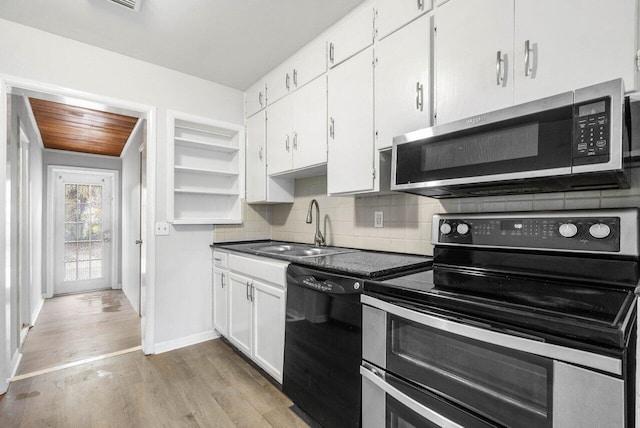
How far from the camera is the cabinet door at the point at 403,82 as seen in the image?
5.07 feet

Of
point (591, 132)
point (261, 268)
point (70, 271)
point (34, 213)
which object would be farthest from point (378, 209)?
point (70, 271)

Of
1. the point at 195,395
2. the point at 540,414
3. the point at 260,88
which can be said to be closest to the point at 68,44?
the point at 260,88

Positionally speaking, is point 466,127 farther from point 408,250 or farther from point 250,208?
point 250,208

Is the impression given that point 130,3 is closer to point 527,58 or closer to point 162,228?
point 162,228

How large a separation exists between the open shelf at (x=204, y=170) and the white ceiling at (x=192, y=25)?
586 mm

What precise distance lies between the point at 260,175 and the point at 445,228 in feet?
5.98

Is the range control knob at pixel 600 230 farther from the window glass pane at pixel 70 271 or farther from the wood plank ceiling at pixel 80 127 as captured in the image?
the window glass pane at pixel 70 271

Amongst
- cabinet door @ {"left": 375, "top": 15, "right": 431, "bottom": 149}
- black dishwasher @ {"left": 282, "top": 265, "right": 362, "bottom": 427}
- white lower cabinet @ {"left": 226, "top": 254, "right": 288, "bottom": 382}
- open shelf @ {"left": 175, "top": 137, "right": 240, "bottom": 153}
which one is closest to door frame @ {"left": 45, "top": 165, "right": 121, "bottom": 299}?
open shelf @ {"left": 175, "top": 137, "right": 240, "bottom": 153}

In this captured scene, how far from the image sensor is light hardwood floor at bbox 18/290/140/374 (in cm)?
260

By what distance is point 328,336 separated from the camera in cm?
156

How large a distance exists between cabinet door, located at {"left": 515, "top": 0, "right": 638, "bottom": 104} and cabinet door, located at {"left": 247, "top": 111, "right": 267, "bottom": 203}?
2079 millimetres

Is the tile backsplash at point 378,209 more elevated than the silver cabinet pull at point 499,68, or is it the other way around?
the silver cabinet pull at point 499,68

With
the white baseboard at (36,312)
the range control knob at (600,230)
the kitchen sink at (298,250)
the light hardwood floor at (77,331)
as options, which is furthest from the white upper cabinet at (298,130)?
the white baseboard at (36,312)

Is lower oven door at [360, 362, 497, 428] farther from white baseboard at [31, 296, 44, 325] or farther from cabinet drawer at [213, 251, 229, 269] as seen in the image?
white baseboard at [31, 296, 44, 325]
